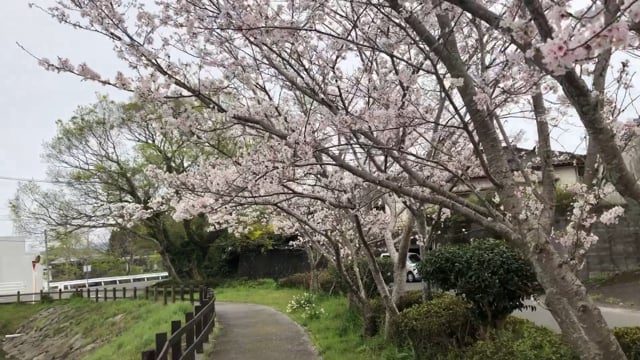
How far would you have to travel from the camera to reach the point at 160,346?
5.61m

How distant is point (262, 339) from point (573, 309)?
8.51m

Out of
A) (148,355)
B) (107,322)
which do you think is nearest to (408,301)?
(148,355)

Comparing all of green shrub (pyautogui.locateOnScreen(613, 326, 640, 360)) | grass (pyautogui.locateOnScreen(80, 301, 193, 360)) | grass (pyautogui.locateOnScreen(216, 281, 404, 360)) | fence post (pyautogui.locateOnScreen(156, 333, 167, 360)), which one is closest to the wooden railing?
fence post (pyautogui.locateOnScreen(156, 333, 167, 360))

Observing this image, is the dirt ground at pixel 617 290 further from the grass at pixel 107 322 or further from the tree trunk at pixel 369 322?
the grass at pixel 107 322

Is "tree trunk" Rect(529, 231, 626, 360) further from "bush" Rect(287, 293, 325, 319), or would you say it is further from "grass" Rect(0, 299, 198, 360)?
"grass" Rect(0, 299, 198, 360)

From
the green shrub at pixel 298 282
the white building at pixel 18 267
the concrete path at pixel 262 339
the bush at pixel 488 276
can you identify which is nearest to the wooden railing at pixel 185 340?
the concrete path at pixel 262 339

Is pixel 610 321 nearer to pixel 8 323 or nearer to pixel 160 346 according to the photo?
pixel 160 346

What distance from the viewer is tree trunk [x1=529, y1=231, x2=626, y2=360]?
3.22 meters

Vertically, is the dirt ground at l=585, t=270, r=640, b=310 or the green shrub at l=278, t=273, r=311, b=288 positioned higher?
the green shrub at l=278, t=273, r=311, b=288

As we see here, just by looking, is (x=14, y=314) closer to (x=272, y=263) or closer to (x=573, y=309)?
(x=272, y=263)

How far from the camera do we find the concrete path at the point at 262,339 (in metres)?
9.30

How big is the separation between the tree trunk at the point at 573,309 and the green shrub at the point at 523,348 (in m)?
2.12

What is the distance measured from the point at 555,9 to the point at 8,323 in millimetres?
33137

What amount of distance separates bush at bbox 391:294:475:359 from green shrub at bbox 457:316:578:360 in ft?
1.38
